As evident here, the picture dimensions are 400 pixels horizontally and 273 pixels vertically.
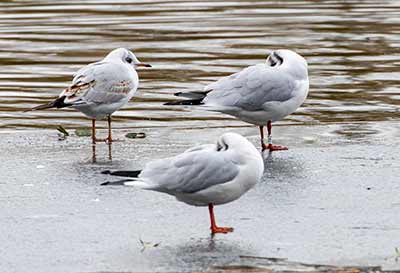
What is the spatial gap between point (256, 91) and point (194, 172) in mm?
3177

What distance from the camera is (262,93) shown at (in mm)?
10547

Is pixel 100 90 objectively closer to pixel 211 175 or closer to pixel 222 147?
pixel 222 147

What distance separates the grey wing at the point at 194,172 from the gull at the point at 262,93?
2.99m

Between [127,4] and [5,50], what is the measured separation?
773 centimetres

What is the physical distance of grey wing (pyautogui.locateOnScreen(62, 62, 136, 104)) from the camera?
1118cm

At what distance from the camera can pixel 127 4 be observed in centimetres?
2677

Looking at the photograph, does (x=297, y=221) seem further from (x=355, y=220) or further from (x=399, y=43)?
(x=399, y=43)

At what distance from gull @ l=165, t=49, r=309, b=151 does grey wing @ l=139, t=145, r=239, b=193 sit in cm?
299

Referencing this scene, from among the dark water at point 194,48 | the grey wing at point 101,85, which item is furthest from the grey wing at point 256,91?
the dark water at point 194,48

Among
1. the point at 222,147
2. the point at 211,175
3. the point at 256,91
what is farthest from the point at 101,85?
the point at 211,175

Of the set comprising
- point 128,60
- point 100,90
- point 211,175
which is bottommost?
point 211,175

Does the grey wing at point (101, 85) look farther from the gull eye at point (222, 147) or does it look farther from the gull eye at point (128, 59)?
the gull eye at point (222, 147)

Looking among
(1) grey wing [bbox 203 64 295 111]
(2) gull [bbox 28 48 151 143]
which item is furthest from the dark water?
(1) grey wing [bbox 203 64 295 111]

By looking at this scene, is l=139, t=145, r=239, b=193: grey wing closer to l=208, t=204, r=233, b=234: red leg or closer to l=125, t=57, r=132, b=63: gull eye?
l=208, t=204, r=233, b=234: red leg
